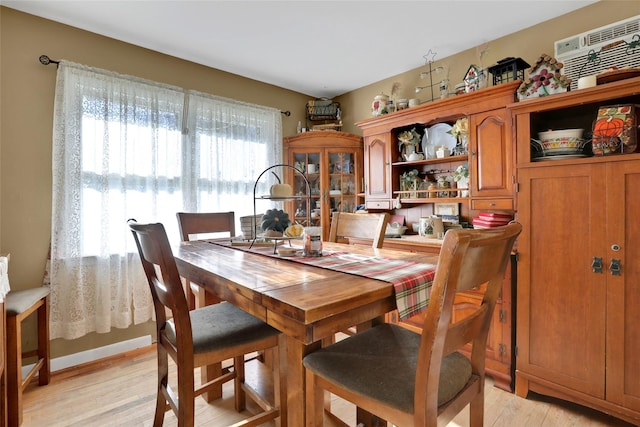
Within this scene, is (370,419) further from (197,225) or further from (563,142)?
(563,142)

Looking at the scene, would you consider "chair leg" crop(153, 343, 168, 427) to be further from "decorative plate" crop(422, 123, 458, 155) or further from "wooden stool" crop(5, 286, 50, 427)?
"decorative plate" crop(422, 123, 458, 155)

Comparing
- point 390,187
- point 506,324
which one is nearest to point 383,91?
point 390,187

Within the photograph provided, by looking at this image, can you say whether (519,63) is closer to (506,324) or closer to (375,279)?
(506,324)

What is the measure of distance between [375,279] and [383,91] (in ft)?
9.17

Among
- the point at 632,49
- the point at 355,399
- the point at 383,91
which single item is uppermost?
the point at 383,91

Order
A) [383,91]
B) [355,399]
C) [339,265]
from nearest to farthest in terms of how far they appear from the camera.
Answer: [355,399] → [339,265] → [383,91]

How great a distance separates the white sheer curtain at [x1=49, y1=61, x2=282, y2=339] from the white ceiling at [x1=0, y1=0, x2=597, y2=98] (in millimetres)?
368

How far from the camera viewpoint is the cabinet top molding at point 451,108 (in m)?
2.15

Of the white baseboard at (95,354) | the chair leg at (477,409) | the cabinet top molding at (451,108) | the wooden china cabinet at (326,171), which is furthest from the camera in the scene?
the wooden china cabinet at (326,171)

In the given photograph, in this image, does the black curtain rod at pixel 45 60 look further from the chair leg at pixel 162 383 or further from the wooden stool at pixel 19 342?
the chair leg at pixel 162 383

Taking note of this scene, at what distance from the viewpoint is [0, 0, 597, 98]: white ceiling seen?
2.11 metres

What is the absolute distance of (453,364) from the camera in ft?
3.47

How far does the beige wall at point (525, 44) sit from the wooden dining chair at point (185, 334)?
2.43 m

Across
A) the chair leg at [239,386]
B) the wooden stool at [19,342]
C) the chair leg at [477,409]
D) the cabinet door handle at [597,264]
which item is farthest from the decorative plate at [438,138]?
the wooden stool at [19,342]
